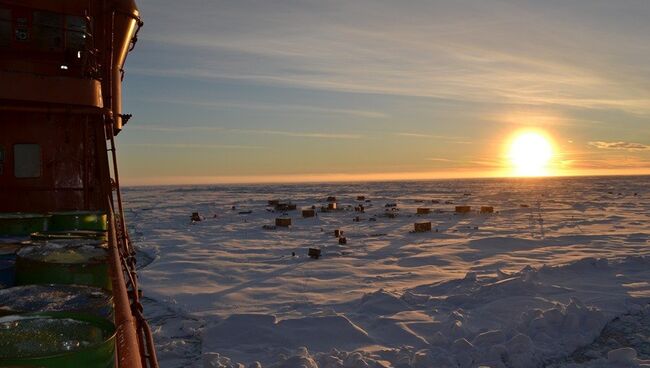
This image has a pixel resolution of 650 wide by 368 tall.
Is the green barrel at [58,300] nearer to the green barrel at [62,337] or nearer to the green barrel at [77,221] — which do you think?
the green barrel at [62,337]

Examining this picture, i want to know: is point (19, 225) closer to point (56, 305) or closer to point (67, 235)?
point (67, 235)

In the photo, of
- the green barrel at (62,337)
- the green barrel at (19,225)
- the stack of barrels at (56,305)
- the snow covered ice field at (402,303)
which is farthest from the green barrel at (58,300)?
the snow covered ice field at (402,303)

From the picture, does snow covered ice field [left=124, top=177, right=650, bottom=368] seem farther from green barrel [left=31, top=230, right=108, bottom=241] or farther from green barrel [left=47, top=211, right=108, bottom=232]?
green barrel [left=31, top=230, right=108, bottom=241]

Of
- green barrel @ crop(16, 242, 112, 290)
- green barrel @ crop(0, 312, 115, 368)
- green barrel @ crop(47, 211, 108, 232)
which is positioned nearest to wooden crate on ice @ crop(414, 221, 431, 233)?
green barrel @ crop(47, 211, 108, 232)

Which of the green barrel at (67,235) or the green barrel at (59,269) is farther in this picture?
the green barrel at (67,235)

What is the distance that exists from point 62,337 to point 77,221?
16.4ft

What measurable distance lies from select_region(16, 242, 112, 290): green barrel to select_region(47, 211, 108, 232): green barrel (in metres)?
2.65

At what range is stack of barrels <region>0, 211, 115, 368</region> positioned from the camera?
2.36 meters

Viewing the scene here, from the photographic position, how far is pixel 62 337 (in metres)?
2.67

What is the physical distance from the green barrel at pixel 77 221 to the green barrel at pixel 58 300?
12.4 feet

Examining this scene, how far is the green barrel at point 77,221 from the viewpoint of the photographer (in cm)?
702

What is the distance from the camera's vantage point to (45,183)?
918cm

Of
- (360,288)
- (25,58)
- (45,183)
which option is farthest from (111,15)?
(360,288)

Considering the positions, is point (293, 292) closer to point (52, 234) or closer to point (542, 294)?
point (542, 294)
